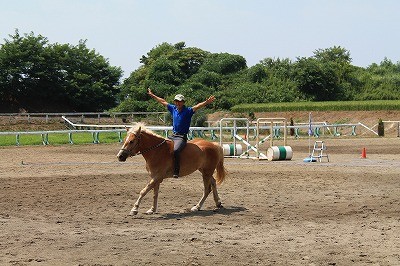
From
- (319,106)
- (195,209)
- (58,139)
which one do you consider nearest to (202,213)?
(195,209)

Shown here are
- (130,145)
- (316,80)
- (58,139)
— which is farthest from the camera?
(316,80)

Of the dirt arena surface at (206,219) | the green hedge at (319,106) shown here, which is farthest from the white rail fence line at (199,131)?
the dirt arena surface at (206,219)

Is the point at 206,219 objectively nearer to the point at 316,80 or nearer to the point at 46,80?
the point at 46,80

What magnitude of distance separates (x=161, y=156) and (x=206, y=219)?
1731 millimetres

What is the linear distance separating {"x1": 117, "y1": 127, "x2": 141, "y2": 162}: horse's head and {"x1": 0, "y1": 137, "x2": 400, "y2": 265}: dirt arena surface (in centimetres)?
105

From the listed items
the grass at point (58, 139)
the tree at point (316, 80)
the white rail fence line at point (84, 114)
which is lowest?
the grass at point (58, 139)

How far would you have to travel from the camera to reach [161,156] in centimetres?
1512

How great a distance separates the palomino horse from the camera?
582 inches

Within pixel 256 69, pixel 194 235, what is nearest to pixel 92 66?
pixel 256 69

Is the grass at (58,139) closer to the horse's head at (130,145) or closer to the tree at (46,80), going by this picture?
the tree at (46,80)

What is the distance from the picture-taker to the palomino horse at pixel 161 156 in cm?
1478

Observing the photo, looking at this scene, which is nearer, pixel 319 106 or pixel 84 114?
pixel 84 114

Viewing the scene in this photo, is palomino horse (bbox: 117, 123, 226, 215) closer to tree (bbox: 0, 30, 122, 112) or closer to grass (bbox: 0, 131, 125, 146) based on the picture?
grass (bbox: 0, 131, 125, 146)

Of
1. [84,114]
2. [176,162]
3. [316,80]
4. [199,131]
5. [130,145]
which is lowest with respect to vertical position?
[199,131]
